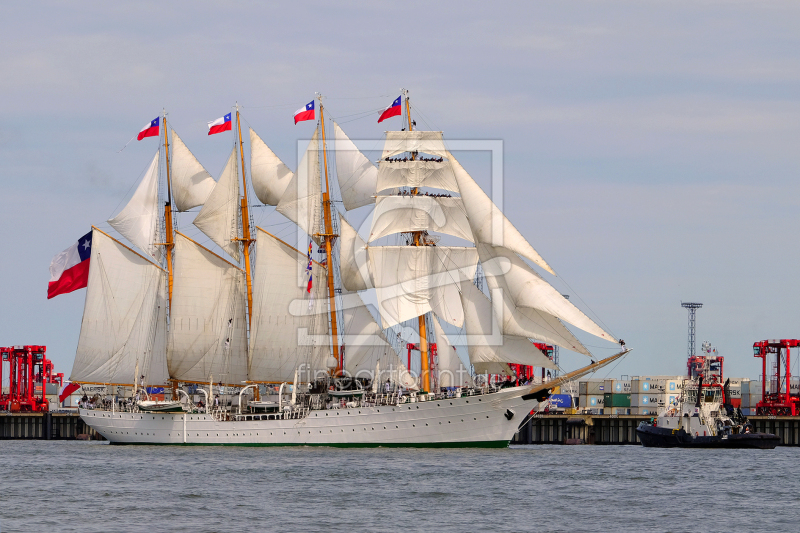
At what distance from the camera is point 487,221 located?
Answer: 6912cm

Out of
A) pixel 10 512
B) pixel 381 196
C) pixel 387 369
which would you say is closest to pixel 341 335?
pixel 387 369

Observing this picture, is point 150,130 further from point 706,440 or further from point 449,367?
point 706,440

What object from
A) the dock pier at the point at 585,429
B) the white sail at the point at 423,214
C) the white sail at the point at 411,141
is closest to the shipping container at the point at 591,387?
the dock pier at the point at 585,429

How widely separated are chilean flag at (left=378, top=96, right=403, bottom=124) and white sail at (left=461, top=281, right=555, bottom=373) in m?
11.3

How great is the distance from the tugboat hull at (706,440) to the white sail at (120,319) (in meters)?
37.1

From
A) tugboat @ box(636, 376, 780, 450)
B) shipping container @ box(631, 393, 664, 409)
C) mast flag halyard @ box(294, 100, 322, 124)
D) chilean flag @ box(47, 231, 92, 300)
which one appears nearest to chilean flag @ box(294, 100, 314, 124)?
mast flag halyard @ box(294, 100, 322, 124)

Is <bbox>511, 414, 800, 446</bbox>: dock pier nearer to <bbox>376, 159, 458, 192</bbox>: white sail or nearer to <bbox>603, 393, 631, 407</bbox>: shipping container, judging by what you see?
<bbox>603, 393, 631, 407</bbox>: shipping container

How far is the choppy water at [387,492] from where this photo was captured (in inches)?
1734

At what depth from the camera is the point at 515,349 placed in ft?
231

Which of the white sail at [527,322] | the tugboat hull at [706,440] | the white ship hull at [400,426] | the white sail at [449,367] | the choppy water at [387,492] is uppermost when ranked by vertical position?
the white sail at [527,322]

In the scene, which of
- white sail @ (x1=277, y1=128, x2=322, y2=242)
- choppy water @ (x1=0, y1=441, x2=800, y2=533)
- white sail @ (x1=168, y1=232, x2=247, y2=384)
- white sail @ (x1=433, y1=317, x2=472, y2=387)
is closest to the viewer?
choppy water @ (x1=0, y1=441, x2=800, y2=533)

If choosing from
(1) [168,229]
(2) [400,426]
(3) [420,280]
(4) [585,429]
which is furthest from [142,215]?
(4) [585,429]

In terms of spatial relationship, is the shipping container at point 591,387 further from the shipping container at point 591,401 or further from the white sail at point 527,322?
the white sail at point 527,322

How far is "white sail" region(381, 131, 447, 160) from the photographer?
7338 centimetres
